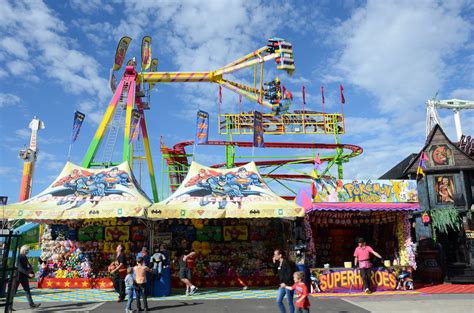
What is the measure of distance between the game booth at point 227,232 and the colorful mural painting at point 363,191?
1.31m

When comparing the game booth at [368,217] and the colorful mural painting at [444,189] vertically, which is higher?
the colorful mural painting at [444,189]

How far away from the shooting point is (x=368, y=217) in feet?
49.3

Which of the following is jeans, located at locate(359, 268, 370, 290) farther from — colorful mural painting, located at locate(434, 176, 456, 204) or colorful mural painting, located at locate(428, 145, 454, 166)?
colorful mural painting, located at locate(428, 145, 454, 166)

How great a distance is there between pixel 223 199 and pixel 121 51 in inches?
454

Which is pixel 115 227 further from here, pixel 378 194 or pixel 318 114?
pixel 318 114

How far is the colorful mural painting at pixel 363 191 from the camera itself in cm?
1335

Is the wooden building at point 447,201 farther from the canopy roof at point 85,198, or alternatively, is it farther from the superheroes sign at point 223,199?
the canopy roof at point 85,198

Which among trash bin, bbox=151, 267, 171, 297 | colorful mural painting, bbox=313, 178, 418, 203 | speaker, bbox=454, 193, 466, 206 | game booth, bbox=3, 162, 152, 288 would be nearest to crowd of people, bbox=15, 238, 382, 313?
trash bin, bbox=151, 267, 171, 297

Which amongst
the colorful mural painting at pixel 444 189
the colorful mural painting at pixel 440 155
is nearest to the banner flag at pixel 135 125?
the colorful mural painting at pixel 440 155

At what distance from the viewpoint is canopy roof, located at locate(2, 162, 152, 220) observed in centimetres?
1257

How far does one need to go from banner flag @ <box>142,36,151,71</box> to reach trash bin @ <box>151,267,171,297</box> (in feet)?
42.8

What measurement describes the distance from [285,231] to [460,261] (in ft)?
24.1

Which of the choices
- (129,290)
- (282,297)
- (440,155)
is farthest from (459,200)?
(129,290)

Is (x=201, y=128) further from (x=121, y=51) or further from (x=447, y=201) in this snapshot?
(x=447, y=201)
